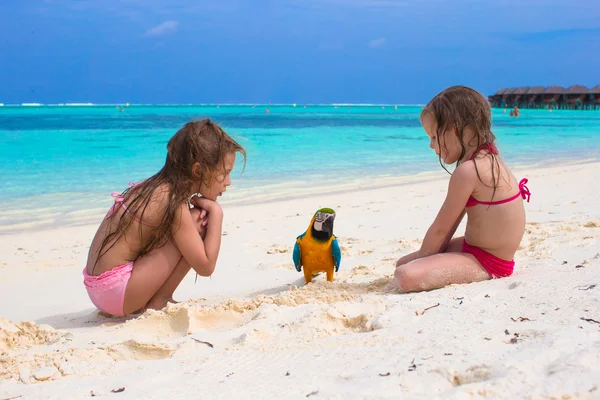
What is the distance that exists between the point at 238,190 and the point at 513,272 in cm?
687

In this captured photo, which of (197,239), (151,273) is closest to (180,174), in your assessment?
(197,239)

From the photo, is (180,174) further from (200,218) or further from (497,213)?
(497,213)

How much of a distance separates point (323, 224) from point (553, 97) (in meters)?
66.6

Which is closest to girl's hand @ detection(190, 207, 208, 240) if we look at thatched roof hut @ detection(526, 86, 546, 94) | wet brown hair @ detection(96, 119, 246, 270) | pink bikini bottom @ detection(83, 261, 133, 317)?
wet brown hair @ detection(96, 119, 246, 270)

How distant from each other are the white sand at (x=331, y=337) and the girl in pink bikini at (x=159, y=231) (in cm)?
23

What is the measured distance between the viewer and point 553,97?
63406 millimetres

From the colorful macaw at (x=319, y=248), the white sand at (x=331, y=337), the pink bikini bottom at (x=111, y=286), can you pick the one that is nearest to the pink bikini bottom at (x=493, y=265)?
the white sand at (x=331, y=337)

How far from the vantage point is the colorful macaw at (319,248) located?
346cm

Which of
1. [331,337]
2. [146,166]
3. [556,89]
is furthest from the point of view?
[556,89]

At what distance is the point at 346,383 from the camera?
175 cm

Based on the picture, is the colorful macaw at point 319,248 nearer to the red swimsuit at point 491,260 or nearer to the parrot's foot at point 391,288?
the parrot's foot at point 391,288

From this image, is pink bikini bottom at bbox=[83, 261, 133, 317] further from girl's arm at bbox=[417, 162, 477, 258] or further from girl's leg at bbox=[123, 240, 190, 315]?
girl's arm at bbox=[417, 162, 477, 258]

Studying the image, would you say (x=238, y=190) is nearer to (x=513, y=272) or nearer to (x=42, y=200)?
(x=42, y=200)

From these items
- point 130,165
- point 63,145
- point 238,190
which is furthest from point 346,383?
point 63,145
